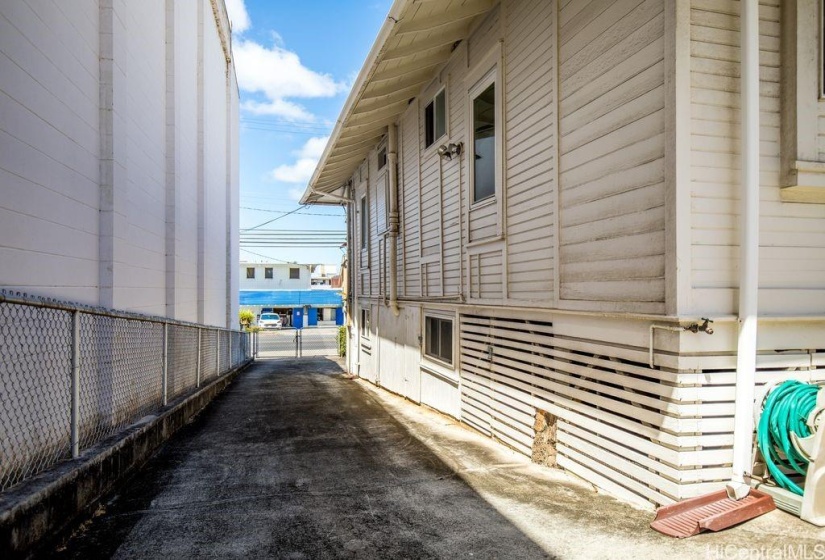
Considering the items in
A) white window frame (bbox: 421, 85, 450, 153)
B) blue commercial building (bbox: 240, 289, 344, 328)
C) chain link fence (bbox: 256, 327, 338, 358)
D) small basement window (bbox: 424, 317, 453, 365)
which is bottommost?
chain link fence (bbox: 256, 327, 338, 358)

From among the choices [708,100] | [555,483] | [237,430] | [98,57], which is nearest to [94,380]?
[237,430]

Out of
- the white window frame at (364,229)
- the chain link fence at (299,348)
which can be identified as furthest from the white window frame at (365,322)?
the chain link fence at (299,348)

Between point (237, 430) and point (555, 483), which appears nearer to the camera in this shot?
point (555, 483)

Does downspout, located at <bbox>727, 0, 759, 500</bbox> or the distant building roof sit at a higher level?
downspout, located at <bbox>727, 0, 759, 500</bbox>

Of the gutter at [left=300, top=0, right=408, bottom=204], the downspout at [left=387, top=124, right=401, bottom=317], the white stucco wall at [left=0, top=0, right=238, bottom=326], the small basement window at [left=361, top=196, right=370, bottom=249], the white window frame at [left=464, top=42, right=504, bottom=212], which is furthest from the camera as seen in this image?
the small basement window at [left=361, top=196, right=370, bottom=249]

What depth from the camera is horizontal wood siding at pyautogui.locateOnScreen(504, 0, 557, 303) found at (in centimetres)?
496

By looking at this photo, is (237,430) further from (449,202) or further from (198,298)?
(198,298)

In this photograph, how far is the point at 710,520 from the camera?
309cm

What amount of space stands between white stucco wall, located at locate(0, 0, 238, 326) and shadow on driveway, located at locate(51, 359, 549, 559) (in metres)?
1.83

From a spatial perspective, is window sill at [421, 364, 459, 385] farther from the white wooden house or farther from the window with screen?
the window with screen

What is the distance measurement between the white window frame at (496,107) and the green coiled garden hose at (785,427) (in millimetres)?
3318

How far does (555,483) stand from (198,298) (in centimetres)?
875

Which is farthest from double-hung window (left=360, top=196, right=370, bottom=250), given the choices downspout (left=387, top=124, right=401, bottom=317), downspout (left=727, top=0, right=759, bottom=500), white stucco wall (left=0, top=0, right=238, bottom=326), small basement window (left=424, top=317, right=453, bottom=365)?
downspout (left=727, top=0, right=759, bottom=500)

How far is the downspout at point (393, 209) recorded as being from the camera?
33.7 ft
